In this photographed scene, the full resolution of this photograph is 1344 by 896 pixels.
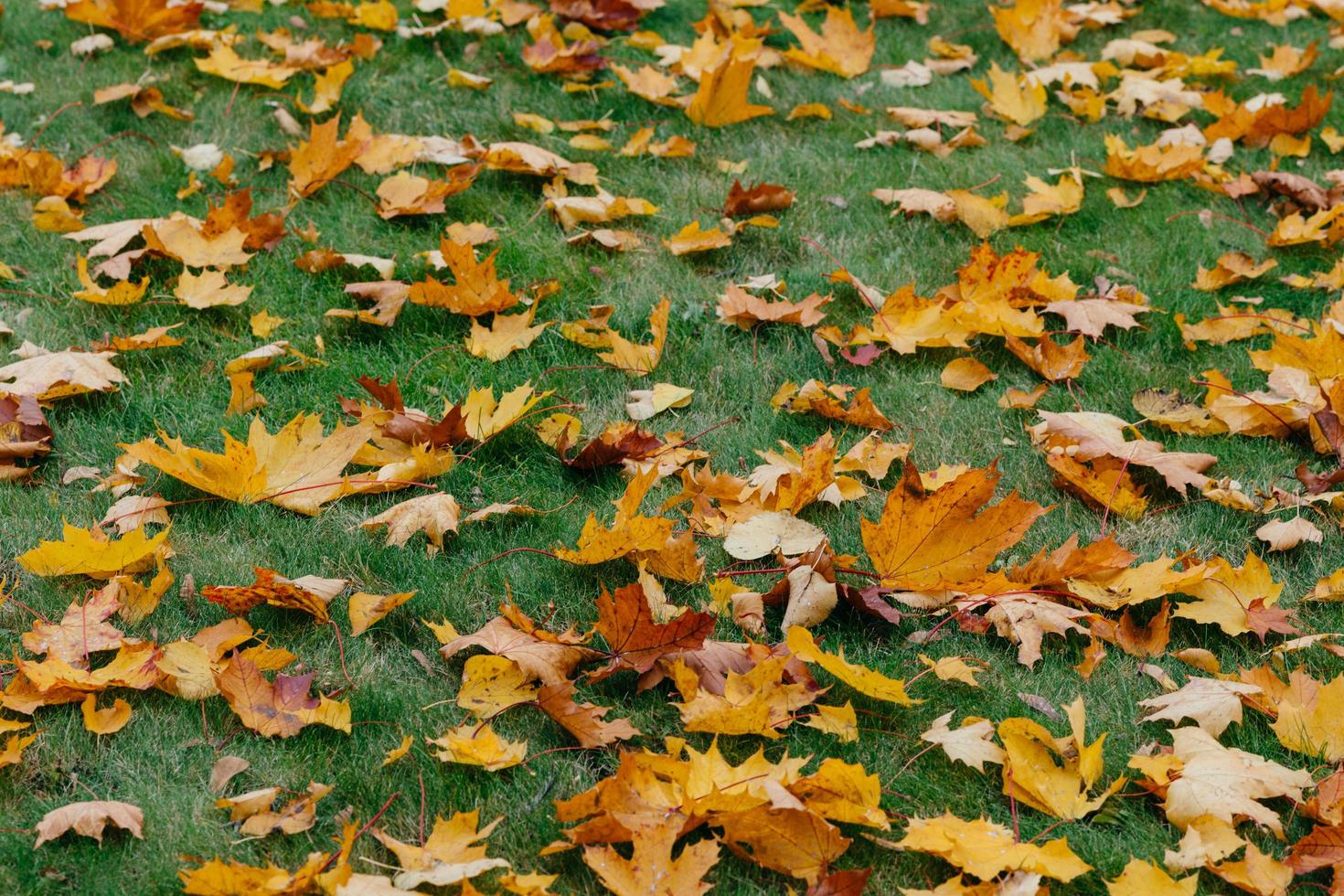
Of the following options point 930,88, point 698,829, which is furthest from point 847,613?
point 930,88

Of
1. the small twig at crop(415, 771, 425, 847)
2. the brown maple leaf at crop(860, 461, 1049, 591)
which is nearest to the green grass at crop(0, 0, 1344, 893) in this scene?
the small twig at crop(415, 771, 425, 847)

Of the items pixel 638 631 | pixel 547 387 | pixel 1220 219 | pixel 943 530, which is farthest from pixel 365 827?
pixel 1220 219

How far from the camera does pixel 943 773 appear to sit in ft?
6.34

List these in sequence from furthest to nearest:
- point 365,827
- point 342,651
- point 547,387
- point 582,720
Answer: point 547,387
point 342,651
point 582,720
point 365,827

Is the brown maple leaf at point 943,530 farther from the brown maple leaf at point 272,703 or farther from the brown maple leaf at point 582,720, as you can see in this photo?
the brown maple leaf at point 272,703

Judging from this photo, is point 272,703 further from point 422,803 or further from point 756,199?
point 756,199

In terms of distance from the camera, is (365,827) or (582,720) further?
(582,720)

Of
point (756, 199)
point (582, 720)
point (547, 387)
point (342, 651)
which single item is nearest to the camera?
point (582, 720)

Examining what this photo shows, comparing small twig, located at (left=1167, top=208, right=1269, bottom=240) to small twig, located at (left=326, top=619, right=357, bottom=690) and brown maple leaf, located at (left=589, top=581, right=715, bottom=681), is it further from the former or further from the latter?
small twig, located at (left=326, top=619, right=357, bottom=690)

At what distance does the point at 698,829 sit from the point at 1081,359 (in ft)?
5.41

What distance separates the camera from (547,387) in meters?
2.84

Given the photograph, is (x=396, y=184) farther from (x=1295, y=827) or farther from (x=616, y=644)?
(x=1295, y=827)

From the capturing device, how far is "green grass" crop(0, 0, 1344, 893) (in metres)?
1.87

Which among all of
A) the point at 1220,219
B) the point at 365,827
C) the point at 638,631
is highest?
the point at 1220,219
